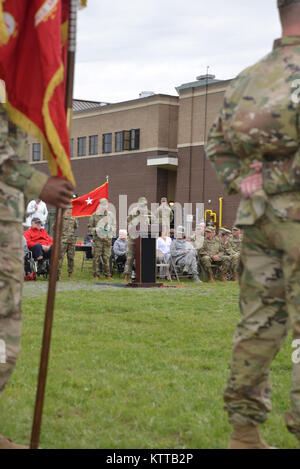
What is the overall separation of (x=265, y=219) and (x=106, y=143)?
4405 cm

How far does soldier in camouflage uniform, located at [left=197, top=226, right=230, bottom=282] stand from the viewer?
18.1 metres

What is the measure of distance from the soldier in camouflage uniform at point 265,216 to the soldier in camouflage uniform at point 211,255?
1461 cm

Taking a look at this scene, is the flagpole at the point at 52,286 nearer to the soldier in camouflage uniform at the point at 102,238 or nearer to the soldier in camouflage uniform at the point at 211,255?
the soldier in camouflage uniform at the point at 102,238

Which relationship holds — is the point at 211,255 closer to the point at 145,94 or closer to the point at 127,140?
the point at 127,140

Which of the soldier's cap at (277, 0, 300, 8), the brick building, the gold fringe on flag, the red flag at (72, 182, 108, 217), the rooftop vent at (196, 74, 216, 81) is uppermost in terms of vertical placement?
the rooftop vent at (196, 74, 216, 81)

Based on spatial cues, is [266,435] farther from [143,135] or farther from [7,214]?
[143,135]

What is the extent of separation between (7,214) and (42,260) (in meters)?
13.3

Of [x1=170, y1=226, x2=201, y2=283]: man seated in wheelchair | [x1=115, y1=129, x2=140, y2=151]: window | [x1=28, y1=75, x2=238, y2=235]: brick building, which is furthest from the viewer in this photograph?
[x1=115, y1=129, x2=140, y2=151]: window

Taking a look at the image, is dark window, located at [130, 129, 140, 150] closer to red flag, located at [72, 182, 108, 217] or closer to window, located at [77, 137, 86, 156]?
window, located at [77, 137, 86, 156]

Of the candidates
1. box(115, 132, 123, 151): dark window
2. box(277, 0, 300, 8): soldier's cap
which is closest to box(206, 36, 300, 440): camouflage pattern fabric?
box(277, 0, 300, 8): soldier's cap

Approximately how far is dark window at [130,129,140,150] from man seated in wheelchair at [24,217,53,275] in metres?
27.9

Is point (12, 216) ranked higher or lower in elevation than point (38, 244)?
A: higher

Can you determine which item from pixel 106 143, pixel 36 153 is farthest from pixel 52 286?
pixel 36 153

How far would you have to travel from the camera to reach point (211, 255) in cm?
1838
